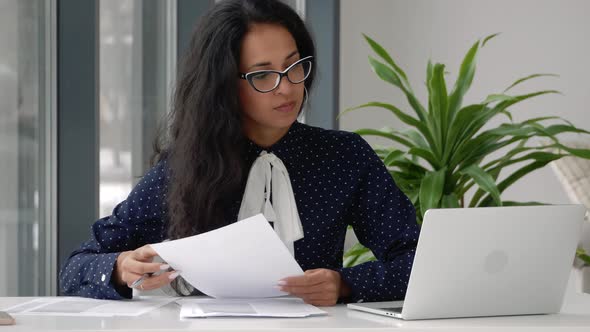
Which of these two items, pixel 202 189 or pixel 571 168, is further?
pixel 571 168

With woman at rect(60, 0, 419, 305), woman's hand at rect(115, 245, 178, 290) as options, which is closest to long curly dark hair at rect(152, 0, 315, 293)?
woman at rect(60, 0, 419, 305)

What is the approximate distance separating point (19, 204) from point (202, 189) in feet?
3.24

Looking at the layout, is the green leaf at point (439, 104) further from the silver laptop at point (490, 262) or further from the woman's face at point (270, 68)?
the silver laptop at point (490, 262)

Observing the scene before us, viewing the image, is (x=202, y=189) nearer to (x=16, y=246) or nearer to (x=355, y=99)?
(x=16, y=246)

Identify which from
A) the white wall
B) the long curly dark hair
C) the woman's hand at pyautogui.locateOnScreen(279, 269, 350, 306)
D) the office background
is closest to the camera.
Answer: the woman's hand at pyautogui.locateOnScreen(279, 269, 350, 306)

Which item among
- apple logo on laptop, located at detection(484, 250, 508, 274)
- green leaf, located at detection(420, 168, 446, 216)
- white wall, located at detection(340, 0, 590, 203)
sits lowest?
green leaf, located at detection(420, 168, 446, 216)

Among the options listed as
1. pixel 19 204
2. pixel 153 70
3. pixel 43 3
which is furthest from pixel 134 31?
pixel 19 204

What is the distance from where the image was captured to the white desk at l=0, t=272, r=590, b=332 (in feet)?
3.93

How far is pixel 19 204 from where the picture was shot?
2.55m

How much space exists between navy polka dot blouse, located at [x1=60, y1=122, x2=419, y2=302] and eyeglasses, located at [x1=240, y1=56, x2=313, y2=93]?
19 cm

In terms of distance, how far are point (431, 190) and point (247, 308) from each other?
136 centimetres

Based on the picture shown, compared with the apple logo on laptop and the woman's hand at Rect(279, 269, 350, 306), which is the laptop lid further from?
the woman's hand at Rect(279, 269, 350, 306)

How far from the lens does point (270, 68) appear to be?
5.80 feet

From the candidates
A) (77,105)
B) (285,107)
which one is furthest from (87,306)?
(77,105)
